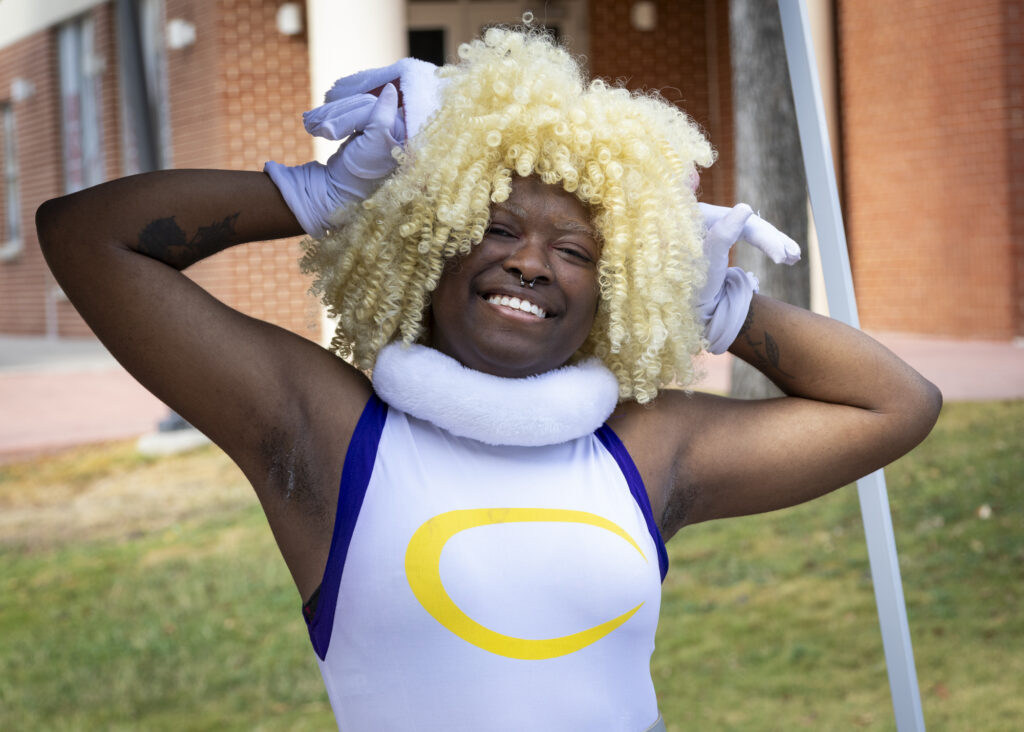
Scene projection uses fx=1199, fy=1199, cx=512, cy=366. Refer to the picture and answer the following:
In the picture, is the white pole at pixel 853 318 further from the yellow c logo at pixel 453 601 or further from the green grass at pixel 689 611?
the green grass at pixel 689 611

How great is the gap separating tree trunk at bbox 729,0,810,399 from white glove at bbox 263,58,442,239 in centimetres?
497

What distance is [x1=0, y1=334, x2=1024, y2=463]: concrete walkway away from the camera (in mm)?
7797

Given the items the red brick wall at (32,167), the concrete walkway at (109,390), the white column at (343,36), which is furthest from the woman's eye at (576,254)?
the red brick wall at (32,167)

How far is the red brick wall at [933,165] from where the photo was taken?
924 centimetres

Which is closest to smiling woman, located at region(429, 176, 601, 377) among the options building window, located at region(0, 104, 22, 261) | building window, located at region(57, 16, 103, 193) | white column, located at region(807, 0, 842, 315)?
white column, located at region(807, 0, 842, 315)

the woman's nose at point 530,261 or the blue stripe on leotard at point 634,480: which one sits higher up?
the woman's nose at point 530,261

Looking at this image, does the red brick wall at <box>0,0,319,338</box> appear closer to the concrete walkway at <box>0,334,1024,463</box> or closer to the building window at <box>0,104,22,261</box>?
the concrete walkway at <box>0,334,1024,463</box>

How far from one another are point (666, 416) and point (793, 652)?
123 inches

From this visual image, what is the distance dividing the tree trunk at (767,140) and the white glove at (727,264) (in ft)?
15.5

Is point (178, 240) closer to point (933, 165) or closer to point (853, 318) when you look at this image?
point (853, 318)

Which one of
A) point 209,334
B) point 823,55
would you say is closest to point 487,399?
point 209,334

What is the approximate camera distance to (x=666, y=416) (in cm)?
180

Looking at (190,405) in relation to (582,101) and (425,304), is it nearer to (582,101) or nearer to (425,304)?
(425,304)

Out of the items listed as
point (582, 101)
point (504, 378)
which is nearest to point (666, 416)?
point (504, 378)
